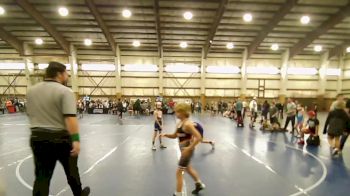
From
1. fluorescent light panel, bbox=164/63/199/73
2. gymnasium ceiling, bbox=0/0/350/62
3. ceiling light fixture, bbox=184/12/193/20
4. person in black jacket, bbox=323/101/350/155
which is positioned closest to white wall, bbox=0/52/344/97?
fluorescent light panel, bbox=164/63/199/73

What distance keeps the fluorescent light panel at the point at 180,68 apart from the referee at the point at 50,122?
24.8 metres

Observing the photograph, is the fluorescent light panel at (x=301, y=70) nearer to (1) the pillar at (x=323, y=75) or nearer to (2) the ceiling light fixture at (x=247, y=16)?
(1) the pillar at (x=323, y=75)

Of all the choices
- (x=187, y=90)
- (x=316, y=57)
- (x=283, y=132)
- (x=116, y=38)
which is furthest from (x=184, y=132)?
(x=316, y=57)

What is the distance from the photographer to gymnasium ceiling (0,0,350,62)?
718 inches

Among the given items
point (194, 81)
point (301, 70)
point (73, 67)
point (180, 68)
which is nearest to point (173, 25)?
point (180, 68)

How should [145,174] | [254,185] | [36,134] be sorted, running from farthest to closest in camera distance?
[145,174] → [254,185] → [36,134]

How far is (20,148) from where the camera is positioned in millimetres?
8047

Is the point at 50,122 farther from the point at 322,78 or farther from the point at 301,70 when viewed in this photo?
the point at 322,78

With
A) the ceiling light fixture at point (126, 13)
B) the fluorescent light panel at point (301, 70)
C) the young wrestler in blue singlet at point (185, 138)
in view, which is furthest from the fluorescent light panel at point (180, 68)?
the young wrestler in blue singlet at point (185, 138)

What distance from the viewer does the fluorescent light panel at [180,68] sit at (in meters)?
27.5

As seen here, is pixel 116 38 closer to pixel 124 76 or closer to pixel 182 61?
pixel 124 76

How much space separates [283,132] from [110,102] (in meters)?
18.1

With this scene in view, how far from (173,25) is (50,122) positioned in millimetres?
19957

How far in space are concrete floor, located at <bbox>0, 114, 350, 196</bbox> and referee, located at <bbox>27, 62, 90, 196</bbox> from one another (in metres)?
1.82
